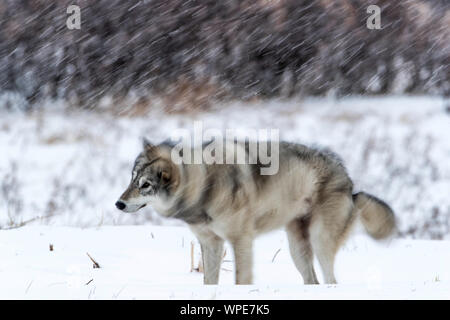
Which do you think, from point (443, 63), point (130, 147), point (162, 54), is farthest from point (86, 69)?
point (443, 63)

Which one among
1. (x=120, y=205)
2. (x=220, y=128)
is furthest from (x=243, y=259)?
(x=220, y=128)

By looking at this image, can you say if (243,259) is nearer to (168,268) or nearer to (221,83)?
(168,268)

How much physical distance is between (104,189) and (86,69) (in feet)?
15.5

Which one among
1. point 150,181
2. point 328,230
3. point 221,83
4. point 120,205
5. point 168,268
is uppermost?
point 221,83

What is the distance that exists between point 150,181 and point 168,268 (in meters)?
1.27

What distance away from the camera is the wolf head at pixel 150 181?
4.12 m

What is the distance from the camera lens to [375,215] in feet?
15.7

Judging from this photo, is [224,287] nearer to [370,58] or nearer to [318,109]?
[318,109]

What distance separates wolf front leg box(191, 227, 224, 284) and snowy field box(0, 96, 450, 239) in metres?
Answer: 2.28

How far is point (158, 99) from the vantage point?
11938mm

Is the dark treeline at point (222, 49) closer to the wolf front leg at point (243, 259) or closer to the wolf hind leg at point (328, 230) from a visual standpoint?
the wolf hind leg at point (328, 230)

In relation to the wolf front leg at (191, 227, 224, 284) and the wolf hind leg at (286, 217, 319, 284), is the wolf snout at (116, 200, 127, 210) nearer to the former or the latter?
the wolf front leg at (191, 227, 224, 284)

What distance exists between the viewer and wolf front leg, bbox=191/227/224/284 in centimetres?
445
